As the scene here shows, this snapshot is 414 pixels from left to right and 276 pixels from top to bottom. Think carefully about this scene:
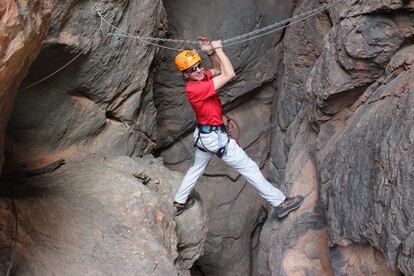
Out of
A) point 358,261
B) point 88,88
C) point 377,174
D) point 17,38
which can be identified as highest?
point 17,38

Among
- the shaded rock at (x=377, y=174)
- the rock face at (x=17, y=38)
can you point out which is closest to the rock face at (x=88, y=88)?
the rock face at (x=17, y=38)

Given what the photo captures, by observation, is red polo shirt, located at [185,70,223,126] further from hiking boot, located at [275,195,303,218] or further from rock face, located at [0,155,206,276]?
hiking boot, located at [275,195,303,218]

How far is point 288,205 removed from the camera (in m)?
6.43

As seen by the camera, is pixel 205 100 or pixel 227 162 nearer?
pixel 205 100

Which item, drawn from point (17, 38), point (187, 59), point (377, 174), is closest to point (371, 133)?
point (377, 174)

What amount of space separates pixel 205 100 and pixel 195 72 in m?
0.35

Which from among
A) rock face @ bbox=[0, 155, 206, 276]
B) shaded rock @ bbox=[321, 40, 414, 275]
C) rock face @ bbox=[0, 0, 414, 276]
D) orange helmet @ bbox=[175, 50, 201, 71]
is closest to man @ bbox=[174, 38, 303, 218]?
orange helmet @ bbox=[175, 50, 201, 71]

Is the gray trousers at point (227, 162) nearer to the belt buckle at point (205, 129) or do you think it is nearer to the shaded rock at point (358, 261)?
the belt buckle at point (205, 129)

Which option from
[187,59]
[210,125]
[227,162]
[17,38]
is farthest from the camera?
[227,162]

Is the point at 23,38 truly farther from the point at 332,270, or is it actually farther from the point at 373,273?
the point at 332,270

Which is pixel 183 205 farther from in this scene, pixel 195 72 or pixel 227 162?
pixel 195 72

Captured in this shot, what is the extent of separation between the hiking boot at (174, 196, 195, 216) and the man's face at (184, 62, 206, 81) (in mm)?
1713

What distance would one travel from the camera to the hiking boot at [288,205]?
6434mm

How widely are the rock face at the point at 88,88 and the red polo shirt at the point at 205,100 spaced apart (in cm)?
147
